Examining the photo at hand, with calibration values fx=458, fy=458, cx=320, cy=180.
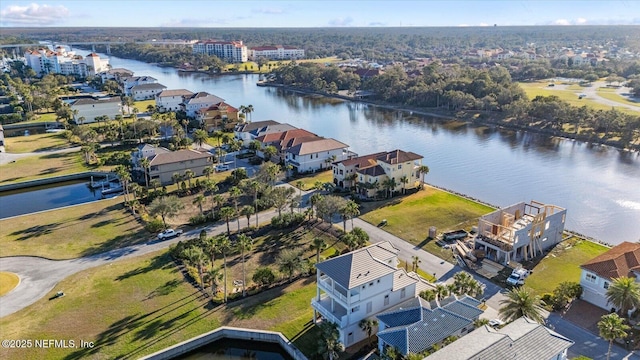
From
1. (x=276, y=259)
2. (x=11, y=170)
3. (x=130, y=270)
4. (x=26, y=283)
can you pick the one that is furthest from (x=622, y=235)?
(x=11, y=170)

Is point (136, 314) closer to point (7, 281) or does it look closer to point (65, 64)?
point (7, 281)

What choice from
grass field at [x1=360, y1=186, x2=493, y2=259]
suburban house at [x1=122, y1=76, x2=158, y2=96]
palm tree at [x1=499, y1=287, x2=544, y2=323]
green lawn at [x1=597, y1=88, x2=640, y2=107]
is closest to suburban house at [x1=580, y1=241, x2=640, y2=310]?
palm tree at [x1=499, y1=287, x2=544, y2=323]

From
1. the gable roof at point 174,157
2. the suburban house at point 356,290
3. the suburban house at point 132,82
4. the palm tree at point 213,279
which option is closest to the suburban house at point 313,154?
the gable roof at point 174,157

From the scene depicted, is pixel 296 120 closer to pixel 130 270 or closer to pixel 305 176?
pixel 305 176

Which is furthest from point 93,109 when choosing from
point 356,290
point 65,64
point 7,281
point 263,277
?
point 356,290

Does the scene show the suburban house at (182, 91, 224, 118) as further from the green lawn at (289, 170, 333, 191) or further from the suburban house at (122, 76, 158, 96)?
the green lawn at (289, 170, 333, 191)

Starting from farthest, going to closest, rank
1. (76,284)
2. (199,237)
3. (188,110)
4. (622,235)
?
(188,110) < (622,235) < (199,237) < (76,284)

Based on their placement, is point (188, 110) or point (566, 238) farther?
point (188, 110)

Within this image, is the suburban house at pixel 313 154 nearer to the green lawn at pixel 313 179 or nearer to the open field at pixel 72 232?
the green lawn at pixel 313 179
